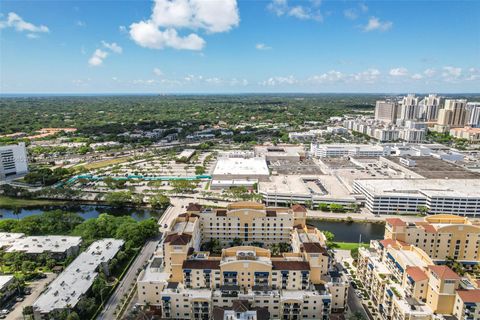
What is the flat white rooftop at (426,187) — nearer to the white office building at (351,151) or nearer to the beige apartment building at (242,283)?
the white office building at (351,151)

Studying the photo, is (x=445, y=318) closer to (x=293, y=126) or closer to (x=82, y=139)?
(x=82, y=139)

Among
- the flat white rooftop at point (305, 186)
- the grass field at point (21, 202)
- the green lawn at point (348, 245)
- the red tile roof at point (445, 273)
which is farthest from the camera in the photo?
the flat white rooftop at point (305, 186)

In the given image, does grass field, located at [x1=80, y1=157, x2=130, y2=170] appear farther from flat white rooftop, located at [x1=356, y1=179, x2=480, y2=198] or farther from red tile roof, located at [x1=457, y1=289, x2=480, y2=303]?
red tile roof, located at [x1=457, y1=289, x2=480, y2=303]

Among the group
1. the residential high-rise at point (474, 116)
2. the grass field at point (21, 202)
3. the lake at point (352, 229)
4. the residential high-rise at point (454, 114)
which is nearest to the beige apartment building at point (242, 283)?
the lake at point (352, 229)

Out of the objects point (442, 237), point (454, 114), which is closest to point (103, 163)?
point (442, 237)

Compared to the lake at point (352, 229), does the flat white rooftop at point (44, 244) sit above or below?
above

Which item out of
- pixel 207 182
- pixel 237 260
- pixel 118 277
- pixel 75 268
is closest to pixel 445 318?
pixel 237 260
